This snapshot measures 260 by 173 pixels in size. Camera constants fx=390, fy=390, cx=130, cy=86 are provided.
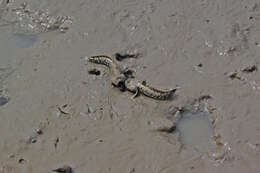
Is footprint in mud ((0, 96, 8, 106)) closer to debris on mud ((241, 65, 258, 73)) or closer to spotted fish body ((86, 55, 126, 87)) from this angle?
spotted fish body ((86, 55, 126, 87))

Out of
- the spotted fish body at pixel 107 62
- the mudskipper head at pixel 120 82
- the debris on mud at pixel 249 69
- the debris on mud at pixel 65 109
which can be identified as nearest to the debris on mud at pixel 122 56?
the spotted fish body at pixel 107 62

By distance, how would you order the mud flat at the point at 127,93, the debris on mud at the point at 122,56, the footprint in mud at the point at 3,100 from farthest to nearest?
1. the debris on mud at the point at 122,56
2. the footprint in mud at the point at 3,100
3. the mud flat at the point at 127,93

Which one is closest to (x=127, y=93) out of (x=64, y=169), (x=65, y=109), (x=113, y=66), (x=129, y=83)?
(x=129, y=83)

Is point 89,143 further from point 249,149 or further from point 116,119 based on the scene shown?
point 249,149

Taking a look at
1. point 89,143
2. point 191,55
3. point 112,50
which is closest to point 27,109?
point 89,143

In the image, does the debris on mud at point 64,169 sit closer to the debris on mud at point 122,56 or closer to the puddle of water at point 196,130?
the puddle of water at point 196,130

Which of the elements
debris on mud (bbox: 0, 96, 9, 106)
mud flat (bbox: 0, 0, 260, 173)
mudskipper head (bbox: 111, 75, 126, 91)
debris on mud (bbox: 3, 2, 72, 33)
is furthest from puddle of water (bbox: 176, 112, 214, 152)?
debris on mud (bbox: 3, 2, 72, 33)
